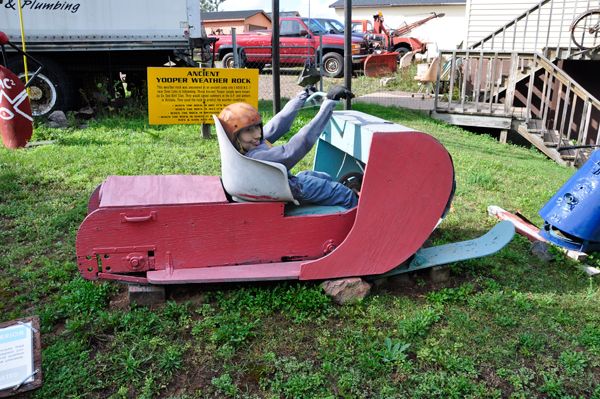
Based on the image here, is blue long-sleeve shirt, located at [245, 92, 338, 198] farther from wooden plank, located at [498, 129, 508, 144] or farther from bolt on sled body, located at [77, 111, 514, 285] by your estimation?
wooden plank, located at [498, 129, 508, 144]

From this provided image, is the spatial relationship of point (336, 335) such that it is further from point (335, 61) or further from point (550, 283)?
point (335, 61)

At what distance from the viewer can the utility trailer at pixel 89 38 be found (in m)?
8.40

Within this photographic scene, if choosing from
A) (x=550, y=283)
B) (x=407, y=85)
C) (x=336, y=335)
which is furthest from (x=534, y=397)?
(x=407, y=85)

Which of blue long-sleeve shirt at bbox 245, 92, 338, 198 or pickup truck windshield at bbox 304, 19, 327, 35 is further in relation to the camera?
pickup truck windshield at bbox 304, 19, 327, 35

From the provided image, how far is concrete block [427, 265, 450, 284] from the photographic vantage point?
3.39 meters

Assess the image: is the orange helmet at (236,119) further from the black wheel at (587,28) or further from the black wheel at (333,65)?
the black wheel at (333,65)

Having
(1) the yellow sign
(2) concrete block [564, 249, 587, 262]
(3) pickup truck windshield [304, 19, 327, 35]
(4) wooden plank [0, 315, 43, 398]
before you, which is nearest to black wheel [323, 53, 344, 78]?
(3) pickup truck windshield [304, 19, 327, 35]

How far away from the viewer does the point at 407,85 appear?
14.8 meters

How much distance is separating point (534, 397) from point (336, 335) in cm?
112

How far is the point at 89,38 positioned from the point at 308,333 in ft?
27.0

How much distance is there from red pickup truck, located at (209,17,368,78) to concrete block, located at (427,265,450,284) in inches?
464

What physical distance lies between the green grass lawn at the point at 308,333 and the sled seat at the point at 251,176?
0.68 metres

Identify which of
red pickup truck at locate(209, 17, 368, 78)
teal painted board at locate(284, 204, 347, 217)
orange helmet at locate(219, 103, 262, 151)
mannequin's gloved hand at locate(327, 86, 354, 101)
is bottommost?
teal painted board at locate(284, 204, 347, 217)

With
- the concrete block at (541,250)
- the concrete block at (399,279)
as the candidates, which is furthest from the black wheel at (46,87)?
the concrete block at (541,250)
